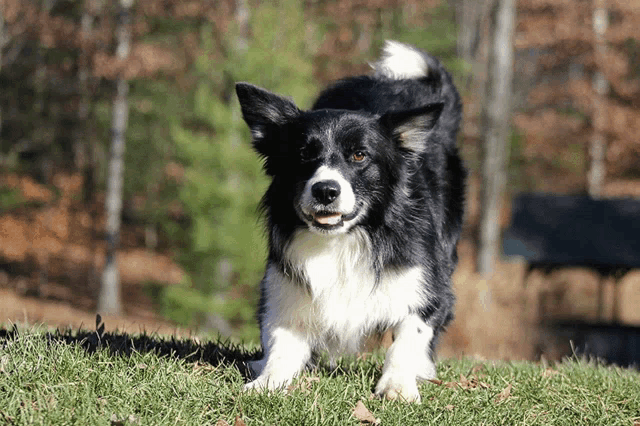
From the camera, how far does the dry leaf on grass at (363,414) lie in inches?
148

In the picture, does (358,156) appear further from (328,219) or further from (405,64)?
(405,64)

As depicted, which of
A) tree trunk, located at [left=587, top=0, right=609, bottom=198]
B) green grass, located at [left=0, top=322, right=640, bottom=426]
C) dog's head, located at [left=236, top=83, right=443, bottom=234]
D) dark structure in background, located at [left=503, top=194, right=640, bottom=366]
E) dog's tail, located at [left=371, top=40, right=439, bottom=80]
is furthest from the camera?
tree trunk, located at [left=587, top=0, right=609, bottom=198]

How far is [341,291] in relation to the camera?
4379mm

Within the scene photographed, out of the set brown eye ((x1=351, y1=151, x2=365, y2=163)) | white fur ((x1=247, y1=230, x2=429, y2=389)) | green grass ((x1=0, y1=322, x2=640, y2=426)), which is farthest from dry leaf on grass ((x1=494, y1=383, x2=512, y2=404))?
brown eye ((x1=351, y1=151, x2=365, y2=163))

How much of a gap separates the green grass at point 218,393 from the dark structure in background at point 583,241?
12.5m

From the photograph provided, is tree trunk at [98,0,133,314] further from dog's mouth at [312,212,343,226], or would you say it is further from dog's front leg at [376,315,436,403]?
dog's front leg at [376,315,436,403]

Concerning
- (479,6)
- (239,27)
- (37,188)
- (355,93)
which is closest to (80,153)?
(37,188)

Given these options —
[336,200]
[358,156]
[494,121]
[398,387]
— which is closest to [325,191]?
[336,200]

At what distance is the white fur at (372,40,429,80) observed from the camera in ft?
19.9

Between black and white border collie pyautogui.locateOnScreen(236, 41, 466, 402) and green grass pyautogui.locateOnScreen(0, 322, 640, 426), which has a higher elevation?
black and white border collie pyautogui.locateOnScreen(236, 41, 466, 402)

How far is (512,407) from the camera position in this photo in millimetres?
4090

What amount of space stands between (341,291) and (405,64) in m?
2.49

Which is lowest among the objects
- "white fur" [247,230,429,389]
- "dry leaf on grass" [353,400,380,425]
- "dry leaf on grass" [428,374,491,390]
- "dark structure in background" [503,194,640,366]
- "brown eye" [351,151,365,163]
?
"dark structure in background" [503,194,640,366]

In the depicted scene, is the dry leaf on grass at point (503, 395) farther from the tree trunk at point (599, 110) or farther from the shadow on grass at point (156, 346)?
the tree trunk at point (599, 110)
